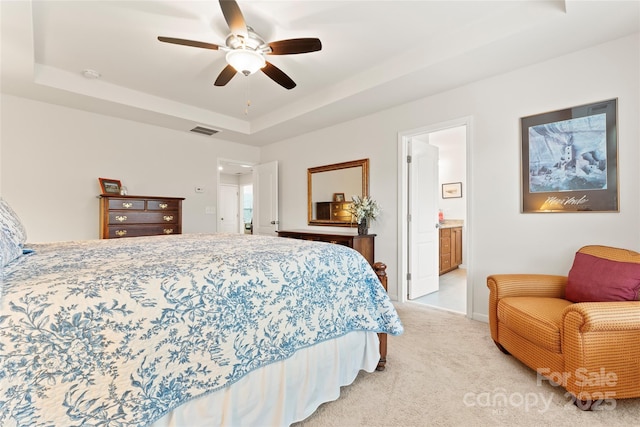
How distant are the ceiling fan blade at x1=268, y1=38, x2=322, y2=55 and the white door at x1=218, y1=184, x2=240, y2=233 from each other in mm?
6873

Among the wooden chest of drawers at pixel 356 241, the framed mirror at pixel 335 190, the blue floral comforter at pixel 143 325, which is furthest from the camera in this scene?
the framed mirror at pixel 335 190

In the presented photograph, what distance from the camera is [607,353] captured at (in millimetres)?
1525

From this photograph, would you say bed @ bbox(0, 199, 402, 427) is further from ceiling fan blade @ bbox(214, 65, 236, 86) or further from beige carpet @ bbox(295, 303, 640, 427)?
ceiling fan blade @ bbox(214, 65, 236, 86)

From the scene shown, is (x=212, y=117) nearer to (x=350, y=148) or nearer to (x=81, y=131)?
(x=81, y=131)

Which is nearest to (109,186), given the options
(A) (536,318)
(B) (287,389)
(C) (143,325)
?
(C) (143,325)

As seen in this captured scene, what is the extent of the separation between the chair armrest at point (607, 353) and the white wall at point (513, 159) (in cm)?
105

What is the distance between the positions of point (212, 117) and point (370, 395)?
422 centimetres

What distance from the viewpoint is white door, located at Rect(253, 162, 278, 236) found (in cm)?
529

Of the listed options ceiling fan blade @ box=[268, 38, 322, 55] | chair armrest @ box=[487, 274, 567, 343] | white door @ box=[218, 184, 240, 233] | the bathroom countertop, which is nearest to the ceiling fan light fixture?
ceiling fan blade @ box=[268, 38, 322, 55]

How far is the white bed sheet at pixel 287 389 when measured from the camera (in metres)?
1.17

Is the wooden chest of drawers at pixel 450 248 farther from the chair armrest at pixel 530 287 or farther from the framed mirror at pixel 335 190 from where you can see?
the chair armrest at pixel 530 287

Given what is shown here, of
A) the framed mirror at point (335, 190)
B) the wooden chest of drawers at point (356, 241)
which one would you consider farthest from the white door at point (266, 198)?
the wooden chest of drawers at point (356, 241)

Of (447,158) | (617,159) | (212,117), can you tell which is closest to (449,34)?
(617,159)

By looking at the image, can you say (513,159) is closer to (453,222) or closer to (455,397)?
(455,397)
